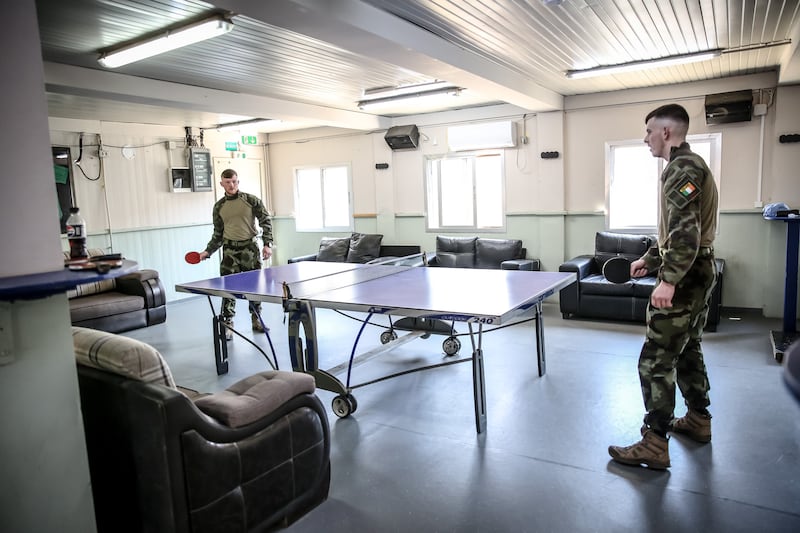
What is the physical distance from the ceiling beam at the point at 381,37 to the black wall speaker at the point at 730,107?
2.25 meters

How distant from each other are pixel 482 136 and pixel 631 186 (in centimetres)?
200

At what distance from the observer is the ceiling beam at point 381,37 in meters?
3.06

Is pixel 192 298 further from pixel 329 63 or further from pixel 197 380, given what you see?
pixel 329 63

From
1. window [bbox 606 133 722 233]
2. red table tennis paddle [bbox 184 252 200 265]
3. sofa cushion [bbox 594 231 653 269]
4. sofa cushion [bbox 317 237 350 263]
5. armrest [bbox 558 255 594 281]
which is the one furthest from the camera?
sofa cushion [bbox 317 237 350 263]

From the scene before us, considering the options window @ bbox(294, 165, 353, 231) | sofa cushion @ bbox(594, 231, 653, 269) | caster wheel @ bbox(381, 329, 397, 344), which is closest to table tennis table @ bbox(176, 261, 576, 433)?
caster wheel @ bbox(381, 329, 397, 344)

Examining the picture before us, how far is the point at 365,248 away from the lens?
8.24 metres

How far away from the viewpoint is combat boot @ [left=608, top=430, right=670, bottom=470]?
2820mm

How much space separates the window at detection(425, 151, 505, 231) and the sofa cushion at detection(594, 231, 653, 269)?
1452mm

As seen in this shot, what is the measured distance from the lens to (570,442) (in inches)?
126

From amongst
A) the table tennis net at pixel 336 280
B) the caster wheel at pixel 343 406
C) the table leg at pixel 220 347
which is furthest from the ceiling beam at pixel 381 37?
the table leg at pixel 220 347

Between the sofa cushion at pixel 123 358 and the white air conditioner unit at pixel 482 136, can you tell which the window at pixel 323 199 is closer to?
the white air conditioner unit at pixel 482 136

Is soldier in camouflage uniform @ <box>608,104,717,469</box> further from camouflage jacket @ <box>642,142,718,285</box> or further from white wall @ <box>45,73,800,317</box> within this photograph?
white wall @ <box>45,73,800,317</box>

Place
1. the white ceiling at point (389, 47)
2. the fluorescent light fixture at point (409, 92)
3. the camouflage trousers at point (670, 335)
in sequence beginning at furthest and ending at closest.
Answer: the fluorescent light fixture at point (409, 92), the white ceiling at point (389, 47), the camouflage trousers at point (670, 335)

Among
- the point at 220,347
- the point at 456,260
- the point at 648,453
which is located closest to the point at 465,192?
the point at 456,260
